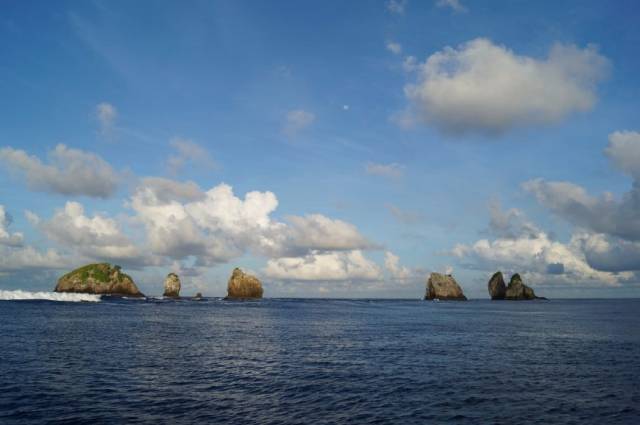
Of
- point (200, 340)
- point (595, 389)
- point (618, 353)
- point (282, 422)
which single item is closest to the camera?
point (282, 422)

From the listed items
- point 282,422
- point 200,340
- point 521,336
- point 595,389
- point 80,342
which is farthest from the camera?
point 521,336

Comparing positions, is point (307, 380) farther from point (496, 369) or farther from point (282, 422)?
point (496, 369)

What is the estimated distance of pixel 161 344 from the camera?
62.4 m

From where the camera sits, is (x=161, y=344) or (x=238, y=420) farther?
(x=161, y=344)

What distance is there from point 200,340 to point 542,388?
47692 millimetres

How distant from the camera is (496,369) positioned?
1807 inches

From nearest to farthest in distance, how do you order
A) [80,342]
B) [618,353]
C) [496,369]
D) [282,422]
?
[282,422], [496,369], [618,353], [80,342]

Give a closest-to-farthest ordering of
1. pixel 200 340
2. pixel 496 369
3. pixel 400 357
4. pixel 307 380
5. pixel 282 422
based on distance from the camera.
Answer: pixel 282 422 → pixel 307 380 → pixel 496 369 → pixel 400 357 → pixel 200 340

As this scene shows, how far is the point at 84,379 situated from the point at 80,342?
25939 mm

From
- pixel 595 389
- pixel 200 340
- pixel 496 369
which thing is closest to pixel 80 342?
pixel 200 340

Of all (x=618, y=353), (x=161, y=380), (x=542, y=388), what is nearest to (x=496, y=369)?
(x=542, y=388)

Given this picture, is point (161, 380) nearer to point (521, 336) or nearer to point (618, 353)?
point (618, 353)

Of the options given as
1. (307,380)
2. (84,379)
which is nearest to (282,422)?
(307,380)

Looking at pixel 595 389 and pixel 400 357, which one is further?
pixel 400 357
